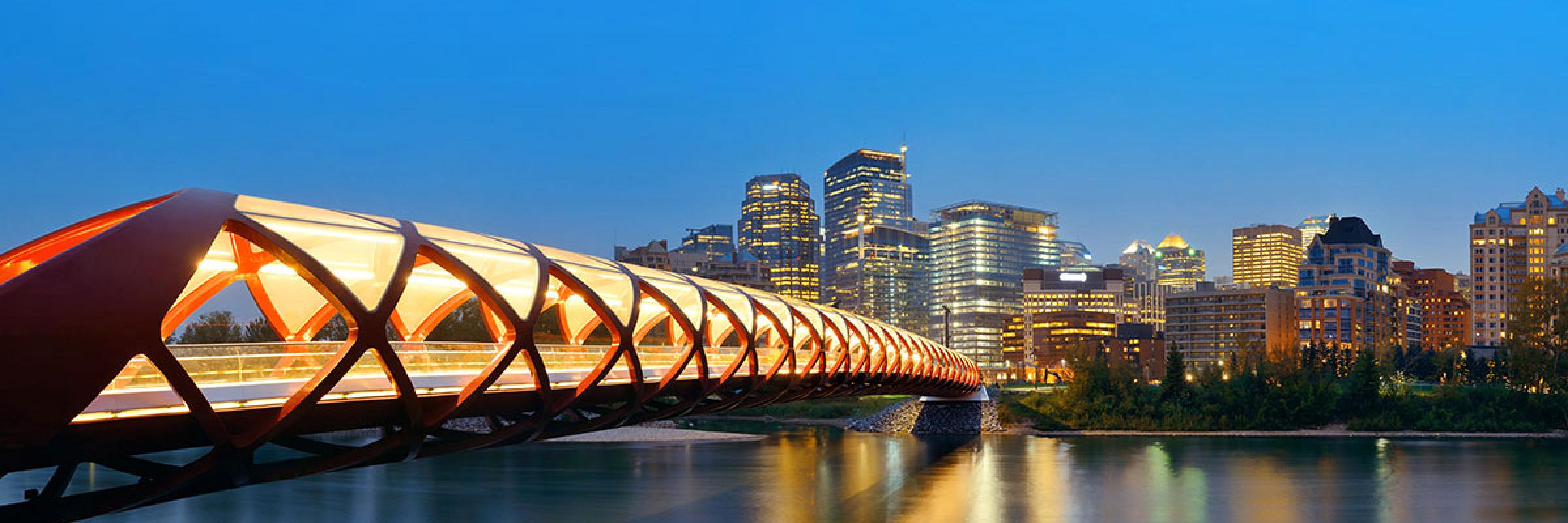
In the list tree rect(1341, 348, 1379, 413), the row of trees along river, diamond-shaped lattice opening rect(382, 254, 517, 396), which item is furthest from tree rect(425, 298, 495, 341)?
diamond-shaped lattice opening rect(382, 254, 517, 396)

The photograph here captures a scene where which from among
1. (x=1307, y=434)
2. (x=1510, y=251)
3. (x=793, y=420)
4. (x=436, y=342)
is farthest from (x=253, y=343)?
(x=1510, y=251)

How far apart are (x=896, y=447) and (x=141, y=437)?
53.0m

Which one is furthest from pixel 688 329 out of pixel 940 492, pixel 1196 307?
pixel 1196 307

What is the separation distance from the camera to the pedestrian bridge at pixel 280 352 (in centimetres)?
1107

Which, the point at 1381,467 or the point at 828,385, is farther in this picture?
the point at 1381,467

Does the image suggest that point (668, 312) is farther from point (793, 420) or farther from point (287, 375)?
point (793, 420)

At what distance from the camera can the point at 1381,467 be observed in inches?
2023

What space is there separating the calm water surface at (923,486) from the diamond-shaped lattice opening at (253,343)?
16697 mm

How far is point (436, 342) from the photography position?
1569 centimetres

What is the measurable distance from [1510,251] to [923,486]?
189 m

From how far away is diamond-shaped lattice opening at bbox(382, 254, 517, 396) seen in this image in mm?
16359

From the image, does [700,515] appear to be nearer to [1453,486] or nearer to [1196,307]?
[1453,486]

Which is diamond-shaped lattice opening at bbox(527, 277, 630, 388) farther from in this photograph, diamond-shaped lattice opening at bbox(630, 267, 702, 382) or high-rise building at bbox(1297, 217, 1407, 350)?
high-rise building at bbox(1297, 217, 1407, 350)

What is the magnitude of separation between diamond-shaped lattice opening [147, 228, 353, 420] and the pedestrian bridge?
1.2 inches
